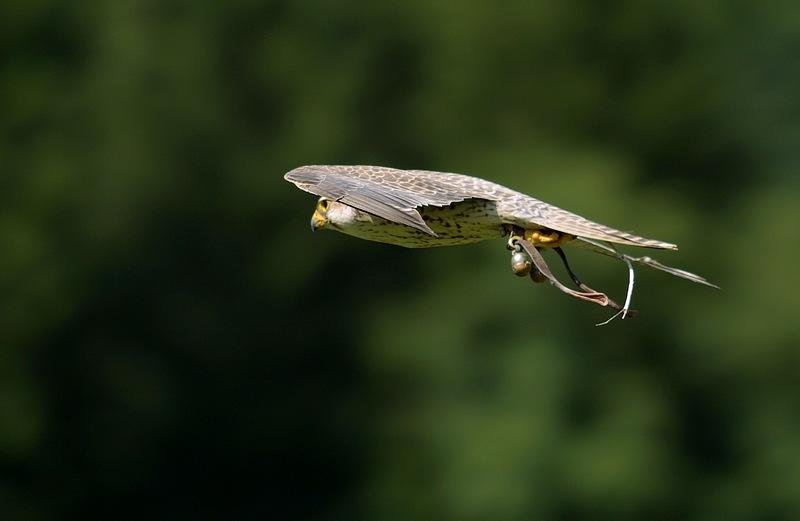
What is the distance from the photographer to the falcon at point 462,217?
2609mm

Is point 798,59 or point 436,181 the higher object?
point 798,59

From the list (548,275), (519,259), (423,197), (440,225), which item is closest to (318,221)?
(440,225)

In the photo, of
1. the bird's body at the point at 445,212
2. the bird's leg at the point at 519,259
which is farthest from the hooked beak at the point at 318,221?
the bird's leg at the point at 519,259

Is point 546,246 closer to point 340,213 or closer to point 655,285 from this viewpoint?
point 340,213

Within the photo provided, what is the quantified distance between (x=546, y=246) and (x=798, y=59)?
7549mm

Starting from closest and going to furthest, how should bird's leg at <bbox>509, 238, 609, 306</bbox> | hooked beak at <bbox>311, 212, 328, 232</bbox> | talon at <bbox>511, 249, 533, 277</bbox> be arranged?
bird's leg at <bbox>509, 238, 609, 306</bbox>, talon at <bbox>511, 249, 533, 277</bbox>, hooked beak at <bbox>311, 212, 328, 232</bbox>

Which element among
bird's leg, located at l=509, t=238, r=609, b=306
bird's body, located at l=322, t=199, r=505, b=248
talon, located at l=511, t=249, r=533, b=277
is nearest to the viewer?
bird's leg, located at l=509, t=238, r=609, b=306

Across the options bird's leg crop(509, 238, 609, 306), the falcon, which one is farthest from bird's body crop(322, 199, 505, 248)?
bird's leg crop(509, 238, 609, 306)

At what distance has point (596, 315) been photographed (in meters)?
9.10

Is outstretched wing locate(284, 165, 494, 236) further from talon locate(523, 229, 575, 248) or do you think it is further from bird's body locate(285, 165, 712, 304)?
talon locate(523, 229, 575, 248)

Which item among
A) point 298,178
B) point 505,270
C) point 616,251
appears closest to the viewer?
point 616,251

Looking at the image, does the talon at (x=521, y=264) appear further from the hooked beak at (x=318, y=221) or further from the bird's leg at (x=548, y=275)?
the hooked beak at (x=318, y=221)

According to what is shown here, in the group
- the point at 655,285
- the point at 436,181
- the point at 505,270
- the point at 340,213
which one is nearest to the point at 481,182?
the point at 436,181

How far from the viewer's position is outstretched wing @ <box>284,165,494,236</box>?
2580mm
